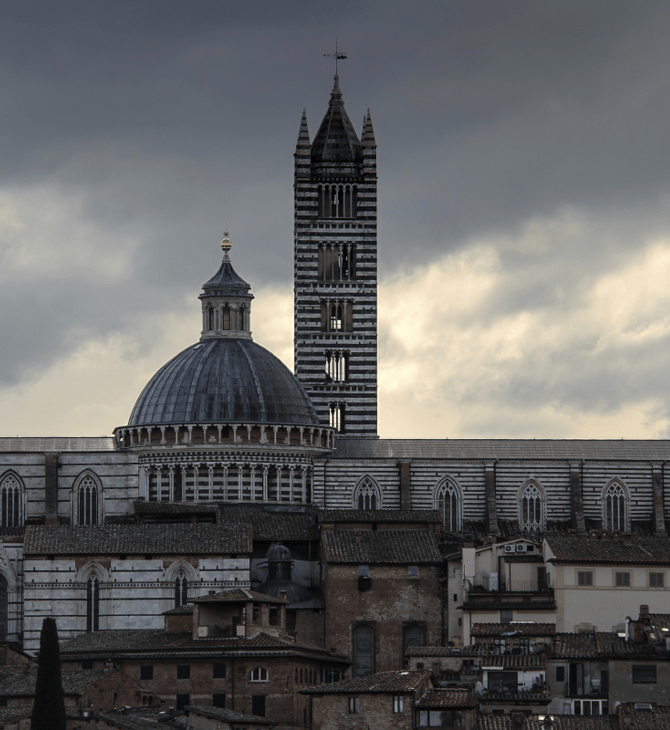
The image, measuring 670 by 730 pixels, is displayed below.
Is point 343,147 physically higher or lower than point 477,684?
higher

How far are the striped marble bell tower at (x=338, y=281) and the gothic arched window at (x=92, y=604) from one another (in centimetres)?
2073

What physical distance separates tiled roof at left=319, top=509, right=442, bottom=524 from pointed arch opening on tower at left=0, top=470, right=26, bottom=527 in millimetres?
11057

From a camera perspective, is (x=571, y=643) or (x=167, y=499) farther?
(x=167, y=499)

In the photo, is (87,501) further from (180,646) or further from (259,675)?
(259,675)

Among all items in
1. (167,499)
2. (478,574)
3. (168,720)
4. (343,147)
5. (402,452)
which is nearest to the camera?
(168,720)

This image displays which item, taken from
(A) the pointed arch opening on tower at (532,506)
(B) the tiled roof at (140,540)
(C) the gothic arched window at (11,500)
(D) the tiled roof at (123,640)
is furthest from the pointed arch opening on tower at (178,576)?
(A) the pointed arch opening on tower at (532,506)

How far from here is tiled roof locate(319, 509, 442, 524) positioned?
81.9m

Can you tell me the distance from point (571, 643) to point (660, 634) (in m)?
2.52

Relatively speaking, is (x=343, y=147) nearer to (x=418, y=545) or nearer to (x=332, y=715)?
(x=418, y=545)

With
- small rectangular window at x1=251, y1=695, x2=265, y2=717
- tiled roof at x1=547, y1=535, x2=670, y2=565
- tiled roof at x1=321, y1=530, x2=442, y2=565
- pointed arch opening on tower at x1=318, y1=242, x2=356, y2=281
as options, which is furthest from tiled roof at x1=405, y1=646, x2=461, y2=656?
pointed arch opening on tower at x1=318, y1=242, x2=356, y2=281

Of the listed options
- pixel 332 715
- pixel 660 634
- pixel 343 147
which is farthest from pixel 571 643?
pixel 343 147

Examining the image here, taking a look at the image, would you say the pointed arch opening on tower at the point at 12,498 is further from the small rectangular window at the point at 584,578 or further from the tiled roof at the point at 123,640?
the small rectangular window at the point at 584,578

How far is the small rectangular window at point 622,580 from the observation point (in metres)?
74.2

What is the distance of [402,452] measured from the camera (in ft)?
296
